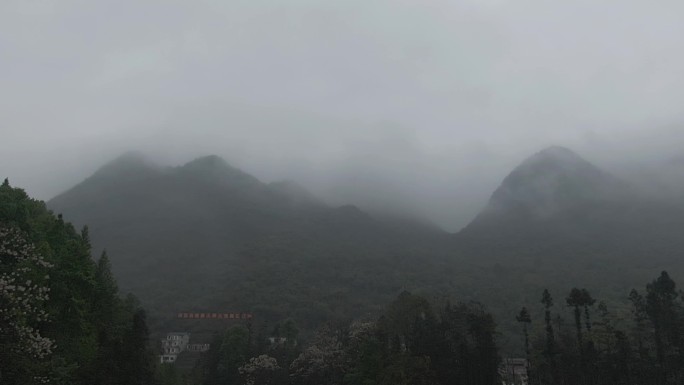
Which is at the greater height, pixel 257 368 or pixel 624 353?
pixel 624 353

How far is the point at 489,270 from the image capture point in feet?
417

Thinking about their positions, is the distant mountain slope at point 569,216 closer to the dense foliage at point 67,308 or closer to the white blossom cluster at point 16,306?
the dense foliage at point 67,308

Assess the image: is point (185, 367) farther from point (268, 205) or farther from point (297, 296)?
point (268, 205)

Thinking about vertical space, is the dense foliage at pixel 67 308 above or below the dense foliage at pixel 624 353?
above

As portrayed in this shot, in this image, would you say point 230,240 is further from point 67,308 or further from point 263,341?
point 67,308

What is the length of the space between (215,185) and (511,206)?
3595 inches

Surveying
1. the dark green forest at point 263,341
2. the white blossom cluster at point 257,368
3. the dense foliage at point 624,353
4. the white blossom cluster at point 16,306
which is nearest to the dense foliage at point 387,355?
the white blossom cluster at point 257,368

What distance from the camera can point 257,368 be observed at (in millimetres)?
66812

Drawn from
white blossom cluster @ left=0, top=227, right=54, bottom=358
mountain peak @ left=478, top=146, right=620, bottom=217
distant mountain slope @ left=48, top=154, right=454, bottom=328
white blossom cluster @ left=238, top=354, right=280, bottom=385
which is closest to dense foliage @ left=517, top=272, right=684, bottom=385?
white blossom cluster @ left=238, top=354, right=280, bottom=385

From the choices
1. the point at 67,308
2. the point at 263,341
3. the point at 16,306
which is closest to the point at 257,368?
the point at 263,341

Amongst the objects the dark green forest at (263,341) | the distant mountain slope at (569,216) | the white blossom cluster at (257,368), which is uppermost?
the distant mountain slope at (569,216)

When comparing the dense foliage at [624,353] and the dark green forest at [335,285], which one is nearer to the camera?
the dark green forest at [335,285]

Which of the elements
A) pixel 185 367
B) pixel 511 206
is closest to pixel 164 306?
pixel 185 367

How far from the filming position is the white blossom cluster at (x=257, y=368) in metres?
66.1
